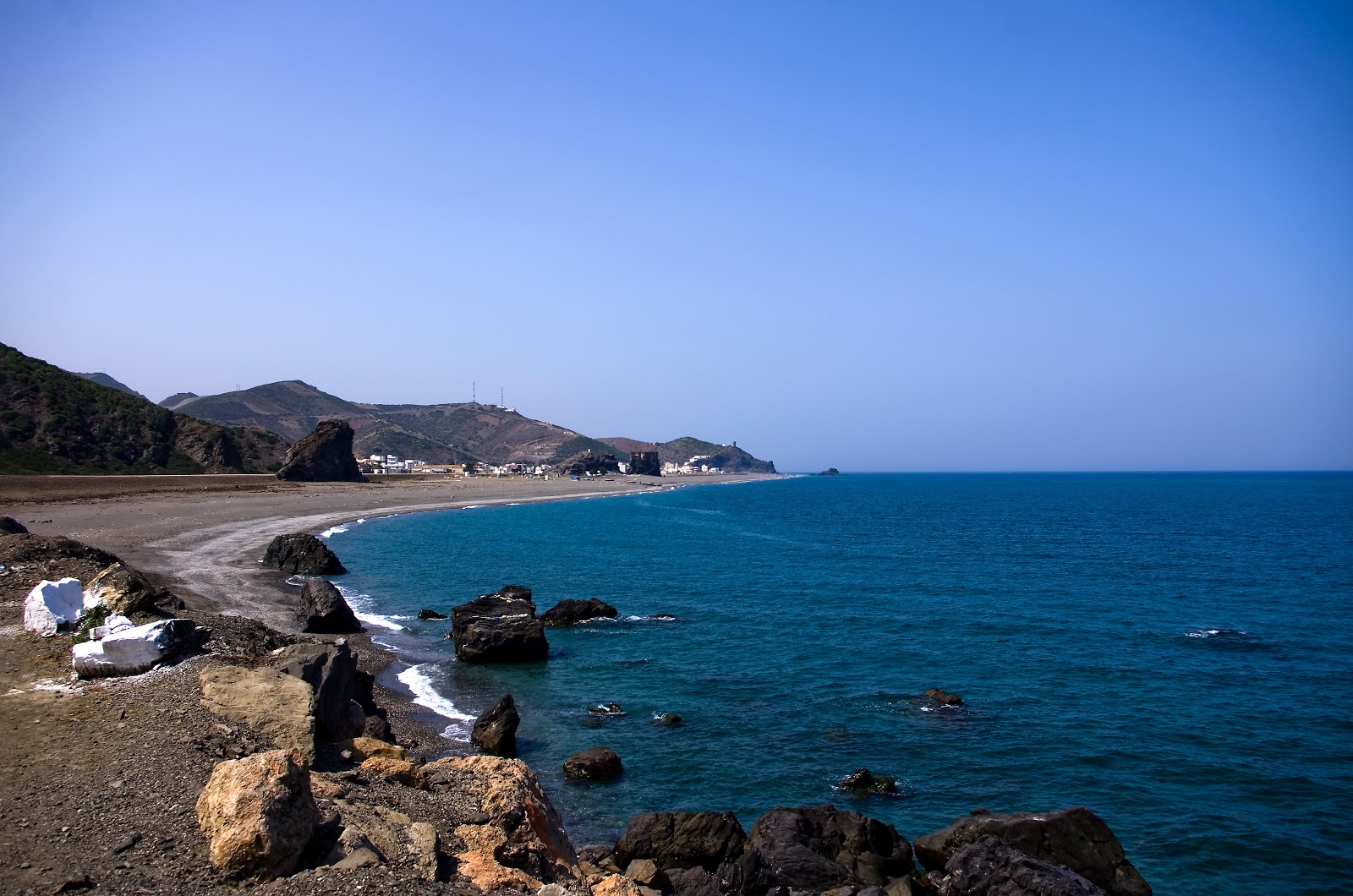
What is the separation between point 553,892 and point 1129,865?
10303 mm

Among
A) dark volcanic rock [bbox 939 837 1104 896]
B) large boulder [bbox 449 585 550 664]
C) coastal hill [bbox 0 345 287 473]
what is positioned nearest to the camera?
dark volcanic rock [bbox 939 837 1104 896]

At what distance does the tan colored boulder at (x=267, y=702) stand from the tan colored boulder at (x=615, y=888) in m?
4.51

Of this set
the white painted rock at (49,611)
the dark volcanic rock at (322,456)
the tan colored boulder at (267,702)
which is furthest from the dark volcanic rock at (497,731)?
the dark volcanic rock at (322,456)

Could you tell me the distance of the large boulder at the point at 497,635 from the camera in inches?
1077

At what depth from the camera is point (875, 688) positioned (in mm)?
24812

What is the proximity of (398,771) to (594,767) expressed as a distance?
7.07 m

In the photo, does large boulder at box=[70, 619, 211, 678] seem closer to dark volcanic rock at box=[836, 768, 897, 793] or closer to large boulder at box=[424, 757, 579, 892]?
large boulder at box=[424, 757, 579, 892]

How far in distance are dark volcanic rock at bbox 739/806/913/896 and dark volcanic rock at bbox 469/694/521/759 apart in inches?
267

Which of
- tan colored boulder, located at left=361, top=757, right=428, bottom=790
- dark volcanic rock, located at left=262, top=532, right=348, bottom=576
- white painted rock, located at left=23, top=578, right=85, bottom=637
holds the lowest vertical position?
dark volcanic rock, located at left=262, top=532, right=348, bottom=576

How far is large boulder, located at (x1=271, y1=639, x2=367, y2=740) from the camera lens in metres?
13.2

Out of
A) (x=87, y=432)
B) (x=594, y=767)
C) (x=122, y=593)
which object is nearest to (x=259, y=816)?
(x=594, y=767)

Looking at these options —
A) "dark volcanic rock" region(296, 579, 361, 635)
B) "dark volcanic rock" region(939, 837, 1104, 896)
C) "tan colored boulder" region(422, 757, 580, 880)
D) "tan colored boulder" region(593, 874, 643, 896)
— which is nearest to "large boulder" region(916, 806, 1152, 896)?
"dark volcanic rock" region(939, 837, 1104, 896)

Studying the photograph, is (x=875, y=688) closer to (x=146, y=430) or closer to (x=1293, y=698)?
(x=1293, y=698)

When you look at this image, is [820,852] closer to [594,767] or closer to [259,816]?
[594,767]
